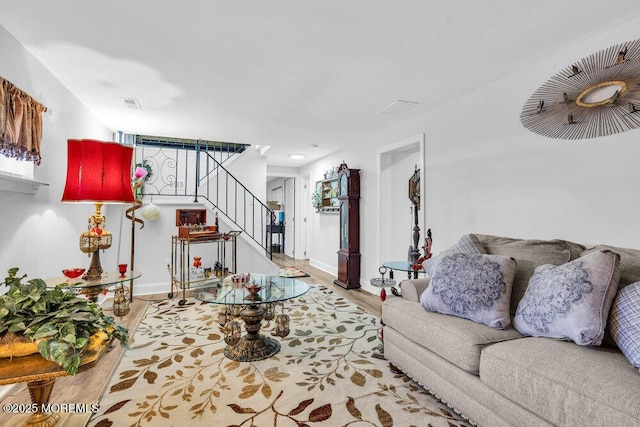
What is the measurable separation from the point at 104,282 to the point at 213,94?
193 centimetres

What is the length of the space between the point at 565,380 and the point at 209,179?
18.8 feet

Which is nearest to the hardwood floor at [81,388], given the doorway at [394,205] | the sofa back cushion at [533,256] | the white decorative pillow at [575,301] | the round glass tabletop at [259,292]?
the round glass tabletop at [259,292]

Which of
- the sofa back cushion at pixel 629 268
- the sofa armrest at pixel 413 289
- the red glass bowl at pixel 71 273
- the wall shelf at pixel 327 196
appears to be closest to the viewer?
the sofa back cushion at pixel 629 268

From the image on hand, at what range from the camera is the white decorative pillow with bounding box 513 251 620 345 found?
4.82 ft

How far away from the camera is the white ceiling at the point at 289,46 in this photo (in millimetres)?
1809

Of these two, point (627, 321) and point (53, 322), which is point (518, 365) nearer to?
point (627, 321)

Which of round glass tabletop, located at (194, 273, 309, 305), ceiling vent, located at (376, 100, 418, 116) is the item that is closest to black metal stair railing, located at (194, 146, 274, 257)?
round glass tabletop, located at (194, 273, 309, 305)

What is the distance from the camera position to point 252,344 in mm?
2557

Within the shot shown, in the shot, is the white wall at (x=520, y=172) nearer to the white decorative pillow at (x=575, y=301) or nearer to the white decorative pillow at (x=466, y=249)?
the white decorative pillow at (x=466, y=249)

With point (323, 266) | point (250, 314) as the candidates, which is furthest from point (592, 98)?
point (323, 266)

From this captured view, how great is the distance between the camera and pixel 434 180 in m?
3.42

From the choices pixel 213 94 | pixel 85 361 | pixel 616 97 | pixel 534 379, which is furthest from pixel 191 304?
pixel 616 97

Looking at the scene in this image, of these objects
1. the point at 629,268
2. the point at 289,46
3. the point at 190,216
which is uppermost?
the point at 289,46

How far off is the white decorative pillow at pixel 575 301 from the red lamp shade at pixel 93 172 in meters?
2.61
